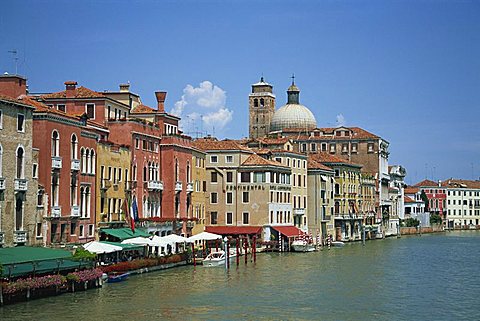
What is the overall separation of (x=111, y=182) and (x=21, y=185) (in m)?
10.1

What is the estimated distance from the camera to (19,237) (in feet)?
118

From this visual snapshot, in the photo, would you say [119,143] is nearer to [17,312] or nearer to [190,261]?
[190,261]

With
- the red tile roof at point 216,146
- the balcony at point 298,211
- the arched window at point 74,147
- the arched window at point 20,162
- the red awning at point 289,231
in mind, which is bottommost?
the red awning at point 289,231

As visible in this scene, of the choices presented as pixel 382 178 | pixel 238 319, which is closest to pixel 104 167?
pixel 238 319

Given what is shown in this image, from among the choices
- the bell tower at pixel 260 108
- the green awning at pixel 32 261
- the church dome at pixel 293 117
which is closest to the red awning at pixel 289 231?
the green awning at pixel 32 261

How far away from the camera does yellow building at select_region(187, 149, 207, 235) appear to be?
5809cm

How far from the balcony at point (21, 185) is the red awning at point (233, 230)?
2704cm

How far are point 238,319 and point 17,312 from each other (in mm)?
7297

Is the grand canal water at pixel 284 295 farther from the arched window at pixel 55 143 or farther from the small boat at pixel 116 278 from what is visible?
the arched window at pixel 55 143

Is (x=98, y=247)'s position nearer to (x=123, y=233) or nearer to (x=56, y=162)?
(x=56, y=162)

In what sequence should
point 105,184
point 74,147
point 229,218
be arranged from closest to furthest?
point 74,147
point 105,184
point 229,218

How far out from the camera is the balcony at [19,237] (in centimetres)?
3566

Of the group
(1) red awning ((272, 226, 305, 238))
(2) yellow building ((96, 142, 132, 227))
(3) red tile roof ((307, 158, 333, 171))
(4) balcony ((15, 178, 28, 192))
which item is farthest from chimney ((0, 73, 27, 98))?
(3) red tile roof ((307, 158, 333, 171))

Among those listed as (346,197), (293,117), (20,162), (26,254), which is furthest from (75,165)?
(293,117)
